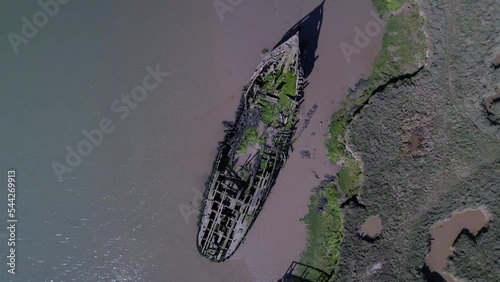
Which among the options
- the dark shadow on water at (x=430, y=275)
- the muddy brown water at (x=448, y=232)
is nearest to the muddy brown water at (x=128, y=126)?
the dark shadow on water at (x=430, y=275)

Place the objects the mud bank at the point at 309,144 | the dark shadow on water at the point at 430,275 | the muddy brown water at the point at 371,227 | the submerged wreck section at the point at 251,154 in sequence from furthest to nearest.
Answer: the mud bank at the point at 309,144, the muddy brown water at the point at 371,227, the dark shadow on water at the point at 430,275, the submerged wreck section at the point at 251,154

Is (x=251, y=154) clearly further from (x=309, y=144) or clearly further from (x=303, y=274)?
(x=303, y=274)

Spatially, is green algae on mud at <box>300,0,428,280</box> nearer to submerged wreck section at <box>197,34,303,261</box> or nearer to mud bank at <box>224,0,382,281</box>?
mud bank at <box>224,0,382,281</box>

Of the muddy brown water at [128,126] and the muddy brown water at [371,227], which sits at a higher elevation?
the muddy brown water at [128,126]

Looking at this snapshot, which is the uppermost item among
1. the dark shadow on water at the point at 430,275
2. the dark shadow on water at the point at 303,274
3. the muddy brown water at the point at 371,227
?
the muddy brown water at the point at 371,227

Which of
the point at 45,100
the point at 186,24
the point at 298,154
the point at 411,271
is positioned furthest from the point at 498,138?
the point at 45,100

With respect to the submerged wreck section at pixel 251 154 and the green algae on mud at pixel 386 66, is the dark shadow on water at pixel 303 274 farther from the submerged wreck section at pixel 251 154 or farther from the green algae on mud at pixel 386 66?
the green algae on mud at pixel 386 66
